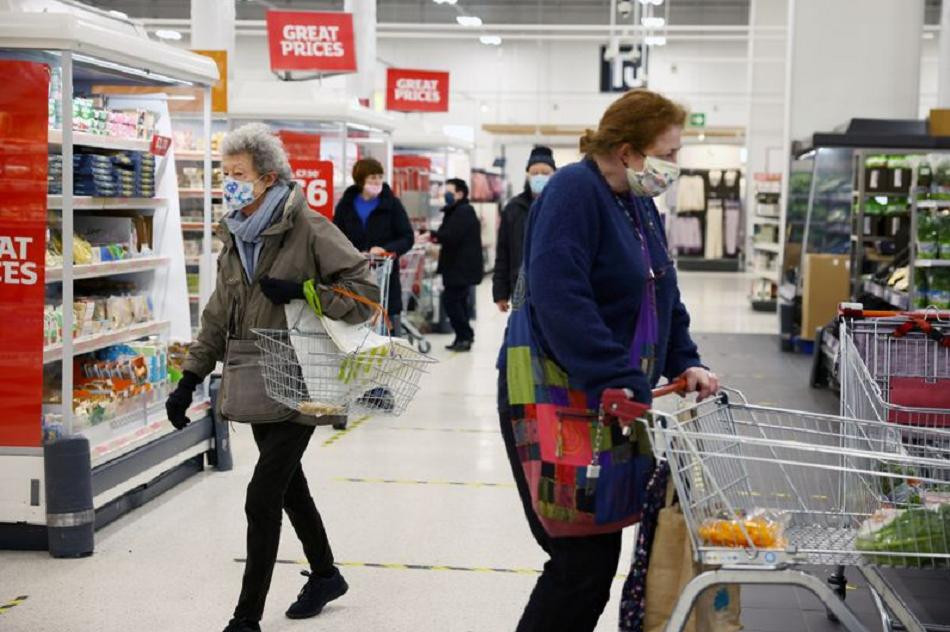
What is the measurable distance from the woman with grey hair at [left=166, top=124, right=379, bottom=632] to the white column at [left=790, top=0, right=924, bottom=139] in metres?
11.3

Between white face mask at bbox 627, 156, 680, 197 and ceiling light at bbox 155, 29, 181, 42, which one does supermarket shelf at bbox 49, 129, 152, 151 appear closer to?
white face mask at bbox 627, 156, 680, 197

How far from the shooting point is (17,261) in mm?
5363

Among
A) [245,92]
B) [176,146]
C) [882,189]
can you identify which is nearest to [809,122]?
[882,189]

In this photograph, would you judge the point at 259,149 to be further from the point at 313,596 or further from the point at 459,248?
the point at 459,248

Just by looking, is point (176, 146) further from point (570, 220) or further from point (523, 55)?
point (523, 55)

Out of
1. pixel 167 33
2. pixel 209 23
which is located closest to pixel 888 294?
pixel 209 23

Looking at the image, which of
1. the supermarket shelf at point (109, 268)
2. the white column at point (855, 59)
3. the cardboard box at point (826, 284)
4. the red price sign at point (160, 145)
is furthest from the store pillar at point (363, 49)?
the supermarket shelf at point (109, 268)

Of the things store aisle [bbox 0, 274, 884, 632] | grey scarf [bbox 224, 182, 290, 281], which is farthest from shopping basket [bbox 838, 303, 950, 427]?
grey scarf [bbox 224, 182, 290, 281]

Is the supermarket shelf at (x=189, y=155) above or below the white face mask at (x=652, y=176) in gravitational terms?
above

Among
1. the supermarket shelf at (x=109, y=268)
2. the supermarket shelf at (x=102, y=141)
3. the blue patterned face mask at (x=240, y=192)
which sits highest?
the supermarket shelf at (x=102, y=141)

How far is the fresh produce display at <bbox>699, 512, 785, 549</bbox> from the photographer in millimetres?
2867

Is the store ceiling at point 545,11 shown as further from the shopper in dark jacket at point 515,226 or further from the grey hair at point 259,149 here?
the grey hair at point 259,149

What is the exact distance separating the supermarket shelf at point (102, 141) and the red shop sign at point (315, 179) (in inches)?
99.3

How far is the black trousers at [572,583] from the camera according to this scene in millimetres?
3084
